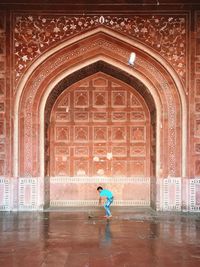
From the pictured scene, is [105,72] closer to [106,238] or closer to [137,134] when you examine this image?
[137,134]

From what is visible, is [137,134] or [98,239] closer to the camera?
[98,239]

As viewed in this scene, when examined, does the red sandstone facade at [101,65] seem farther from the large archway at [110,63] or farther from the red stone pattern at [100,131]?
the red stone pattern at [100,131]

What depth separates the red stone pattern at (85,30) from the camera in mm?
9039

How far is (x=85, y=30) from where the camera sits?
905cm

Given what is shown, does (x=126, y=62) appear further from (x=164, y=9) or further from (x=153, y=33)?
(x=164, y=9)

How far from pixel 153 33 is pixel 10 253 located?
5.77 metres

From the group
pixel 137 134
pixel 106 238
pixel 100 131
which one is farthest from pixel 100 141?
pixel 106 238

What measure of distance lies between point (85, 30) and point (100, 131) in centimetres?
246

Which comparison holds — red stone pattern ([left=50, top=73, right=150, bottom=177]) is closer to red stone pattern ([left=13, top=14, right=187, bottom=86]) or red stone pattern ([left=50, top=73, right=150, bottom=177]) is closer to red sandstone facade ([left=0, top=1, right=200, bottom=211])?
red sandstone facade ([left=0, top=1, right=200, bottom=211])

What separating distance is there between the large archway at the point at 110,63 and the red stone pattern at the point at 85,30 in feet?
0.52

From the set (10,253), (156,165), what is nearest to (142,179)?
(156,165)

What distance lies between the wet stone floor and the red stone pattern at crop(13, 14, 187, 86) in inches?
126

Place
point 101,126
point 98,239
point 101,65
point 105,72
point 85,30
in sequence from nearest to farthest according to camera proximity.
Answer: point 98,239, point 85,30, point 101,65, point 105,72, point 101,126

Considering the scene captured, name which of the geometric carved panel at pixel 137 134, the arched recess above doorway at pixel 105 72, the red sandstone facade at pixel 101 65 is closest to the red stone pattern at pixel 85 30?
the red sandstone facade at pixel 101 65
